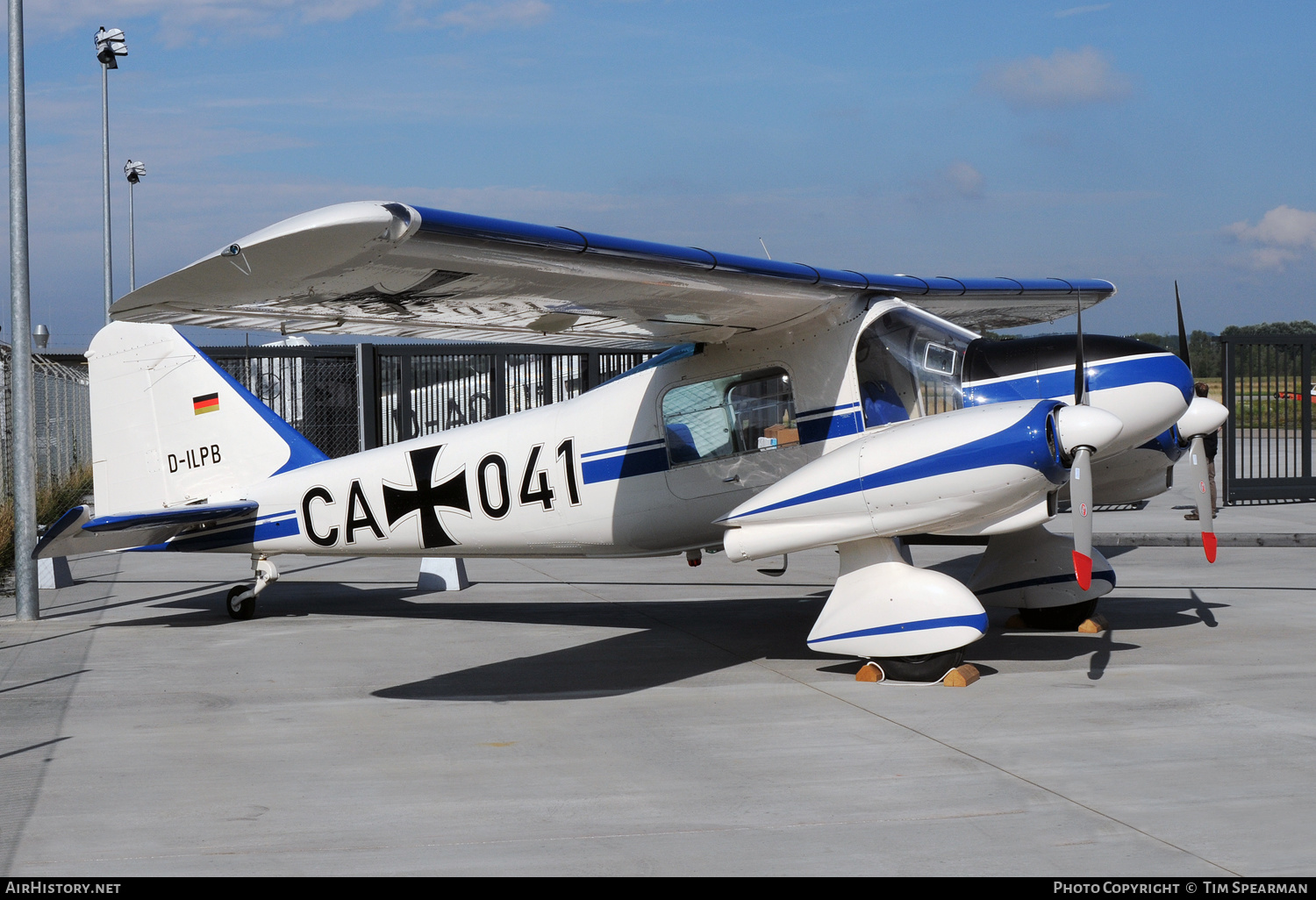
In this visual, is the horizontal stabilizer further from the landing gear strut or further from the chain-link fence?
the chain-link fence

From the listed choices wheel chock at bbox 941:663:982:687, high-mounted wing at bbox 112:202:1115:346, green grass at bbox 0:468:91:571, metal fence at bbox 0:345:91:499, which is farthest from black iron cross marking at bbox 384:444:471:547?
metal fence at bbox 0:345:91:499

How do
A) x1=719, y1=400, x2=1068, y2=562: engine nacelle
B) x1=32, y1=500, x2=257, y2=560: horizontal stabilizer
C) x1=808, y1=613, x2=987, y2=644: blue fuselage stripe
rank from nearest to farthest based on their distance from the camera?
x1=719, y1=400, x2=1068, y2=562: engine nacelle
x1=808, y1=613, x2=987, y2=644: blue fuselage stripe
x1=32, y1=500, x2=257, y2=560: horizontal stabilizer

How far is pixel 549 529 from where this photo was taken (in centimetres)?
893

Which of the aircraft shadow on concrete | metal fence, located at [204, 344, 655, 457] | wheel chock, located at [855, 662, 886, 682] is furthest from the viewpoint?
metal fence, located at [204, 344, 655, 457]

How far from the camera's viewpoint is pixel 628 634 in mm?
9430

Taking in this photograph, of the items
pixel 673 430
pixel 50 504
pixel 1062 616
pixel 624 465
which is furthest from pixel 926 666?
pixel 50 504

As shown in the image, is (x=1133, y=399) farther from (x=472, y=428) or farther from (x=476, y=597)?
(x=476, y=597)

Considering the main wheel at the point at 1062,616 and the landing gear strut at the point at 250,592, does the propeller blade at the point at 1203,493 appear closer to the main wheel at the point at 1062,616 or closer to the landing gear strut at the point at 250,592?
the main wheel at the point at 1062,616

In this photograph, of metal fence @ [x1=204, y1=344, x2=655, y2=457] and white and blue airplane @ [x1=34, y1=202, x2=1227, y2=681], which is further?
metal fence @ [x1=204, y1=344, x2=655, y2=457]

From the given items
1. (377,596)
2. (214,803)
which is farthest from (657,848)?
(377,596)

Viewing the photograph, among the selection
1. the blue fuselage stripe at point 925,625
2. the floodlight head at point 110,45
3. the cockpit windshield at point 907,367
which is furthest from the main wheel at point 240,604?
the floodlight head at point 110,45

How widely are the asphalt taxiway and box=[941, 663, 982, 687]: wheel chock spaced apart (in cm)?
7

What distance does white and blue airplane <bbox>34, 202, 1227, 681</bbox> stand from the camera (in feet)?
20.7

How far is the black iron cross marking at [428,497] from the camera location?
364 inches
